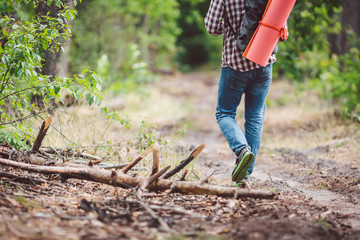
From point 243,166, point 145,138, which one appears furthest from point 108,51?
point 243,166

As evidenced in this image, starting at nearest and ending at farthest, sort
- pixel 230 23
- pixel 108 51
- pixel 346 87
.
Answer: pixel 230 23, pixel 346 87, pixel 108 51

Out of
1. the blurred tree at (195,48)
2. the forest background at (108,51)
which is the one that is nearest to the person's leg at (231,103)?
the forest background at (108,51)

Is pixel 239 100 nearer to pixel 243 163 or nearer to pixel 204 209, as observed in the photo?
pixel 243 163

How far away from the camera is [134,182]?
257 centimetres

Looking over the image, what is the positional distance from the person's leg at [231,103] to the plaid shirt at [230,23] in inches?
3.3

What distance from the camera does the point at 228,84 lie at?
308 cm

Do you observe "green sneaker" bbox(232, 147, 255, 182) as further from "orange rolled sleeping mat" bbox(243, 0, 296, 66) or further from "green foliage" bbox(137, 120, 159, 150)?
"green foliage" bbox(137, 120, 159, 150)

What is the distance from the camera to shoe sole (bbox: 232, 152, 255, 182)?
9.16ft

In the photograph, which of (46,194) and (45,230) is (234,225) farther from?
(46,194)

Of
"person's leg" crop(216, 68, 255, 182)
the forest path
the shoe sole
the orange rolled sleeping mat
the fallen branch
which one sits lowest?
the forest path

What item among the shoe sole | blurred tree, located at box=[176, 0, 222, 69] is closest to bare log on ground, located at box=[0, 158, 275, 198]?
the shoe sole

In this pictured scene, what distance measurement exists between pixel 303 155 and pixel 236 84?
102 inches

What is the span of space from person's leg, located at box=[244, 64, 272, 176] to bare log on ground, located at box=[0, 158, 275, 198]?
833 millimetres

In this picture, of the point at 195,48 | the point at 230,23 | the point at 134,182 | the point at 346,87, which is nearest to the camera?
the point at 134,182
